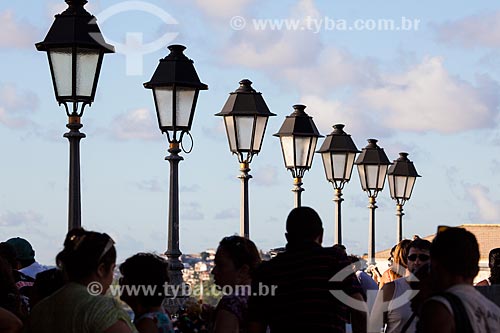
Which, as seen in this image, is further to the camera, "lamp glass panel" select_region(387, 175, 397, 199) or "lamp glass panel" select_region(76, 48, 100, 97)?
"lamp glass panel" select_region(387, 175, 397, 199)

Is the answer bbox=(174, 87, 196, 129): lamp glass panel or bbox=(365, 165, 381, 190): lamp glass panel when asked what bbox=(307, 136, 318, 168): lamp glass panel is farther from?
bbox=(365, 165, 381, 190): lamp glass panel

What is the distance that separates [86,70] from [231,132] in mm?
5329

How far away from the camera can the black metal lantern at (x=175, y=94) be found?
1277cm

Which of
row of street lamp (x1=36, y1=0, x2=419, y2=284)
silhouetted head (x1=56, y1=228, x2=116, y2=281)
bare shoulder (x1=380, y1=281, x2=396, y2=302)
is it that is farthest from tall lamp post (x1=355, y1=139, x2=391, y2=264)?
silhouetted head (x1=56, y1=228, x2=116, y2=281)

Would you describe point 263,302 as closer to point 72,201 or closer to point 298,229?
point 298,229

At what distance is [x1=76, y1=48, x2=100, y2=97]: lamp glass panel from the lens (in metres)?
10.5

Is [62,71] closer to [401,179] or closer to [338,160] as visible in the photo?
[338,160]

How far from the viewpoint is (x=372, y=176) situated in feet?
80.2

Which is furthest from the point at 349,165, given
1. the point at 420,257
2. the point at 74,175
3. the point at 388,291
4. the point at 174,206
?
the point at 388,291

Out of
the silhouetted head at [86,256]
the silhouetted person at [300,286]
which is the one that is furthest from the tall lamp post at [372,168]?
the silhouetted head at [86,256]

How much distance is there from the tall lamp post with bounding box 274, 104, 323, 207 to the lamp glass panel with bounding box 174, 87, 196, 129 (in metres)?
5.41

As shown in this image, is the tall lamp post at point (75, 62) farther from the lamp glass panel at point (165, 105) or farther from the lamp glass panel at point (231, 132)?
the lamp glass panel at point (231, 132)

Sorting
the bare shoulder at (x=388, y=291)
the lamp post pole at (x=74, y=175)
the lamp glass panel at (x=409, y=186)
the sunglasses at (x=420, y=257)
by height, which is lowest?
the bare shoulder at (x=388, y=291)

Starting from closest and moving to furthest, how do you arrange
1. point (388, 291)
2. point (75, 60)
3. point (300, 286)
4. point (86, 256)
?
1. point (86, 256)
2. point (300, 286)
3. point (388, 291)
4. point (75, 60)
